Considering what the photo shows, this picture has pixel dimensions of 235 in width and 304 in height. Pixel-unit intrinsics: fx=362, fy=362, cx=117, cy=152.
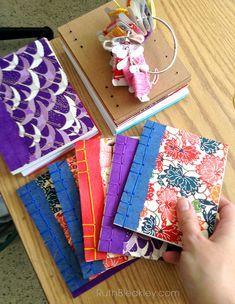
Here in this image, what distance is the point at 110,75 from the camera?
66 centimetres

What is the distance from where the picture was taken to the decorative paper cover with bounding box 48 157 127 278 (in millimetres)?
576

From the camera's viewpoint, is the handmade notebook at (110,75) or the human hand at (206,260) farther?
the handmade notebook at (110,75)

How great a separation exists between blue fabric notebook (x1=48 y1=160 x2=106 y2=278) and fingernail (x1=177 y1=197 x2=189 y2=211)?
0.51ft

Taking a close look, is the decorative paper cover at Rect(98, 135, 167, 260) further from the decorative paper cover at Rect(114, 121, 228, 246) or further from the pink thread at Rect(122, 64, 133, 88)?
the pink thread at Rect(122, 64, 133, 88)

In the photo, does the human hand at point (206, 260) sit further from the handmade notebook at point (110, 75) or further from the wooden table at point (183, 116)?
the handmade notebook at point (110, 75)

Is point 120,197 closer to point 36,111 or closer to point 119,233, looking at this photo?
point 119,233

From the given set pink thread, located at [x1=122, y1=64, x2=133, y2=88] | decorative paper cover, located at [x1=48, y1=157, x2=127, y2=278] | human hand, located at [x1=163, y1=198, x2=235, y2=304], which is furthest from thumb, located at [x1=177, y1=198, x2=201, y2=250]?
pink thread, located at [x1=122, y1=64, x2=133, y2=88]

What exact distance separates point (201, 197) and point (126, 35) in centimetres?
30

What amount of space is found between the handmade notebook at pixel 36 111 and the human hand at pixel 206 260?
0.23m

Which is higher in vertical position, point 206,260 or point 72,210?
point 72,210

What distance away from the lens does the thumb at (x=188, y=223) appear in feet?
1.80

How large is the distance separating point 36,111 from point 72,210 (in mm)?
184

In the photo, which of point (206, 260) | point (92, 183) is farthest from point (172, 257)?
point (92, 183)

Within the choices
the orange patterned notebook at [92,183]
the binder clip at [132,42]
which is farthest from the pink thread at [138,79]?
the orange patterned notebook at [92,183]
